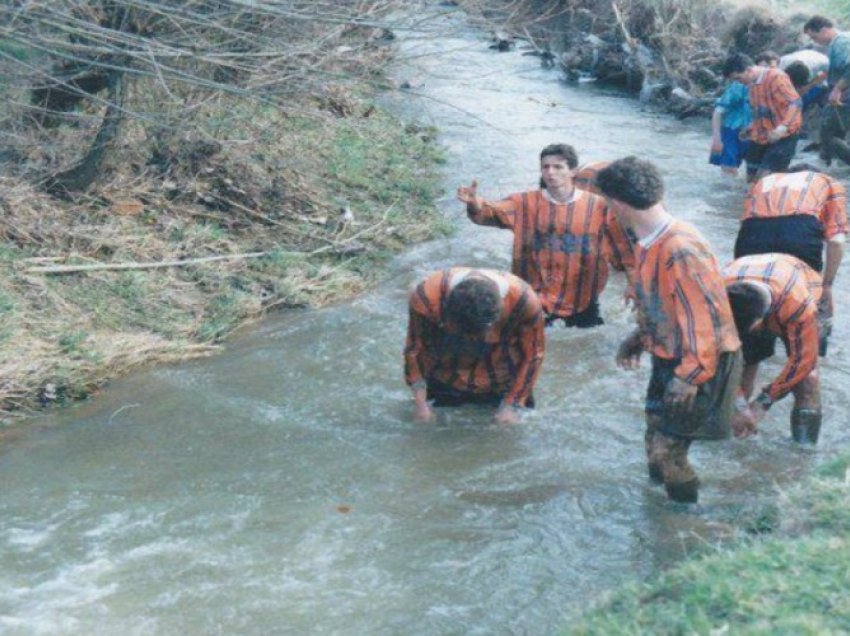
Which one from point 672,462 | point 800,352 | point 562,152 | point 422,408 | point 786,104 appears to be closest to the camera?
point 672,462

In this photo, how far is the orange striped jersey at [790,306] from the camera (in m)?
5.09

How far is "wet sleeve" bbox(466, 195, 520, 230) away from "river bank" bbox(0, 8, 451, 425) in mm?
1139

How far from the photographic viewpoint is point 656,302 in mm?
4539

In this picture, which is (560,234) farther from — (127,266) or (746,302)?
(127,266)

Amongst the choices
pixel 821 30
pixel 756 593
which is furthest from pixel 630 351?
pixel 821 30

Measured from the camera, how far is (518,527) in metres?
5.26

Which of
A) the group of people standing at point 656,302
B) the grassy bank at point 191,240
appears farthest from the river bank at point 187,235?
the group of people standing at point 656,302

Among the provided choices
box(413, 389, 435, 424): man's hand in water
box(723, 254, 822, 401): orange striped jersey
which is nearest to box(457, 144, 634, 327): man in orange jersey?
box(413, 389, 435, 424): man's hand in water

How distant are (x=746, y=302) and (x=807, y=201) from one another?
4.01 ft

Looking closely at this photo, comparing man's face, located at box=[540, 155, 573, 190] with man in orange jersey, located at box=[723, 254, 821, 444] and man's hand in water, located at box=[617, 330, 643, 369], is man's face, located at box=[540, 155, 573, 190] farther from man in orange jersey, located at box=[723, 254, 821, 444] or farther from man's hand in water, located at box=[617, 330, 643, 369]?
man's hand in water, located at box=[617, 330, 643, 369]

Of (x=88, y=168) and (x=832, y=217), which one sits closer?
(x=832, y=217)

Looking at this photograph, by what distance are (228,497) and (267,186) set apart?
4.92 meters

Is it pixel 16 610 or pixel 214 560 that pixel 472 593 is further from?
pixel 16 610

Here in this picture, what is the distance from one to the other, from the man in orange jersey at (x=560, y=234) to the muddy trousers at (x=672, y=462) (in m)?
1.60
